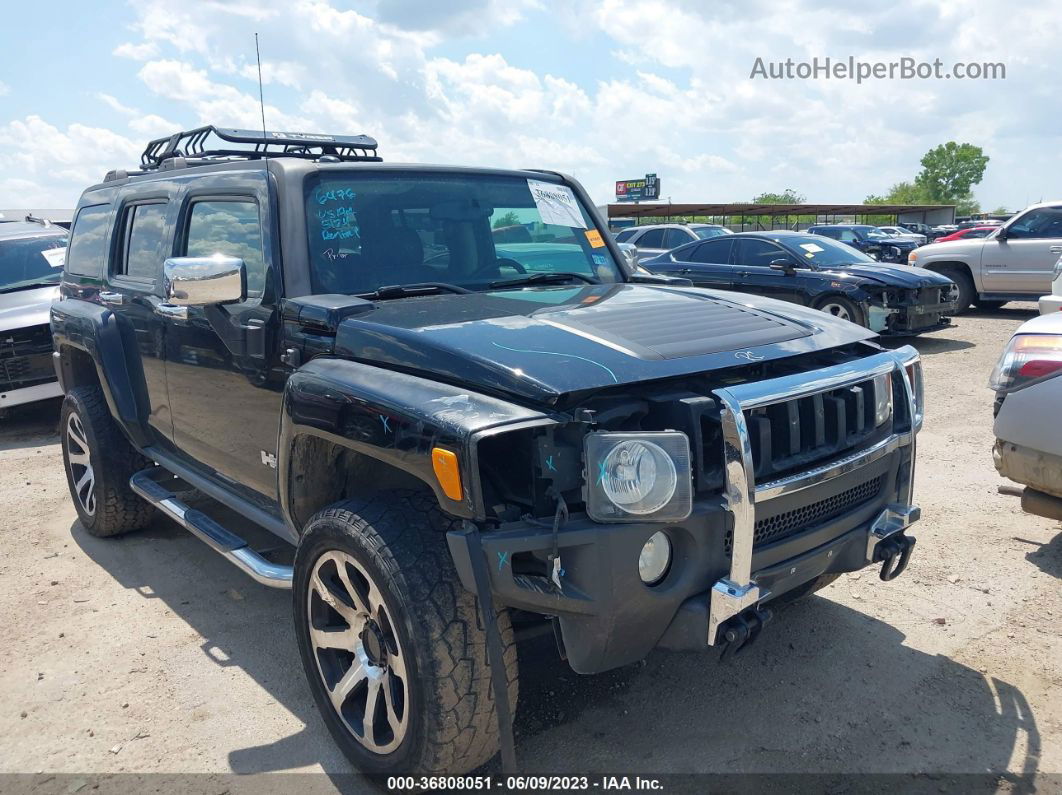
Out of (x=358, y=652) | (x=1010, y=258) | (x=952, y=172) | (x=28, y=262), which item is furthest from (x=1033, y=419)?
(x=952, y=172)

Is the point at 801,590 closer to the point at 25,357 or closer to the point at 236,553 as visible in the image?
the point at 236,553

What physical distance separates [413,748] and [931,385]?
7.37 meters

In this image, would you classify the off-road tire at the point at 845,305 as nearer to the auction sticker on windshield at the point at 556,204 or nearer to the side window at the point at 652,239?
the side window at the point at 652,239

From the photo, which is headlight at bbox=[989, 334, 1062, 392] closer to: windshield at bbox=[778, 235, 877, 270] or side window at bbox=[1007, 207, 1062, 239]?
windshield at bbox=[778, 235, 877, 270]

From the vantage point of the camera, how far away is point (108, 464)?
4.66m

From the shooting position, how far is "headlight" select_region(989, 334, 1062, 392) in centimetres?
375

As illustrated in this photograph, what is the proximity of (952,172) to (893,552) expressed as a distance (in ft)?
393

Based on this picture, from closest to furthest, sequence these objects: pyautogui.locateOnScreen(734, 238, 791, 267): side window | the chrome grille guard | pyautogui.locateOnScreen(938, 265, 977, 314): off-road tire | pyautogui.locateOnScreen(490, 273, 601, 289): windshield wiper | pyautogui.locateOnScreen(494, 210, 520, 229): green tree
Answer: the chrome grille guard → pyautogui.locateOnScreen(490, 273, 601, 289): windshield wiper → pyautogui.locateOnScreen(494, 210, 520, 229): green tree → pyautogui.locateOnScreen(734, 238, 791, 267): side window → pyautogui.locateOnScreen(938, 265, 977, 314): off-road tire

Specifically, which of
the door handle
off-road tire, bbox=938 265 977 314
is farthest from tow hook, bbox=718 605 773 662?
off-road tire, bbox=938 265 977 314

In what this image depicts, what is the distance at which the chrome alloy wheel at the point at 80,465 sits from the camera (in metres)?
4.80

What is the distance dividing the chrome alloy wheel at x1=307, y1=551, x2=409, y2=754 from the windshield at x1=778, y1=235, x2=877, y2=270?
9.37m

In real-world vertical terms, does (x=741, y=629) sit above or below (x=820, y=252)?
below

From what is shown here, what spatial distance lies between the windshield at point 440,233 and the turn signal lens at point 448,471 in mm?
1185

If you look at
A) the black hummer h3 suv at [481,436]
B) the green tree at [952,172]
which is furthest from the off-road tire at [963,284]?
the green tree at [952,172]
